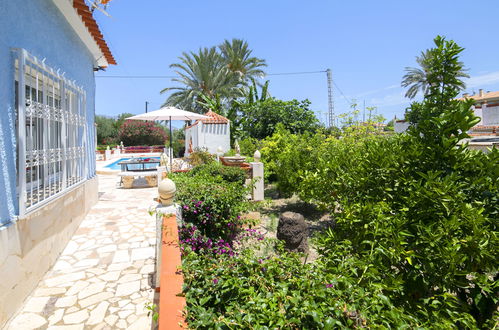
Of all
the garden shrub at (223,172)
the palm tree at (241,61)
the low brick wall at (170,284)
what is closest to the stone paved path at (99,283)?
the low brick wall at (170,284)

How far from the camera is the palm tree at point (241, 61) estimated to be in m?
32.8

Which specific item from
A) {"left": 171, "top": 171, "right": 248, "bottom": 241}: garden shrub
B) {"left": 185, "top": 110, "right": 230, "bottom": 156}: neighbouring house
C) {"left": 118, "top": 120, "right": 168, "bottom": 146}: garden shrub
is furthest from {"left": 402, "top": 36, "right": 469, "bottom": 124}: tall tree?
{"left": 118, "top": 120, "right": 168, "bottom": 146}: garden shrub

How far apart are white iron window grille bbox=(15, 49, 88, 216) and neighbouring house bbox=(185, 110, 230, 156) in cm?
1400

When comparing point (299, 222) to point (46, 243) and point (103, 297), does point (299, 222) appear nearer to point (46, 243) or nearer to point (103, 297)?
point (103, 297)

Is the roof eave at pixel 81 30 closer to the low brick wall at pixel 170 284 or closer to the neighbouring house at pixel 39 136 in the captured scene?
the neighbouring house at pixel 39 136

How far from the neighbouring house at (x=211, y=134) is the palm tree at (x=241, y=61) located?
37.8 ft

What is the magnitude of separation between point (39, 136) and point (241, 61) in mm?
30539

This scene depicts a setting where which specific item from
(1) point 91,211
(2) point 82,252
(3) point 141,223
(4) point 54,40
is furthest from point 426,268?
(1) point 91,211

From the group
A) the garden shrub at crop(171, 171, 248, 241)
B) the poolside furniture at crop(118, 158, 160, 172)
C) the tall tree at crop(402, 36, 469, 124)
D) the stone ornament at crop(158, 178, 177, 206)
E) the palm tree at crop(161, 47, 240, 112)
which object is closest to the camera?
the tall tree at crop(402, 36, 469, 124)

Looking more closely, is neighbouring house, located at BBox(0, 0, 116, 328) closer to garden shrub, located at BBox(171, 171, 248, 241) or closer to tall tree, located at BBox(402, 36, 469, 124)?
garden shrub, located at BBox(171, 171, 248, 241)

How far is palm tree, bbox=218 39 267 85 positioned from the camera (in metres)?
32.8

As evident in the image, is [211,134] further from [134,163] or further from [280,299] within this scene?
[280,299]

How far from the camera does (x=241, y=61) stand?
108 ft

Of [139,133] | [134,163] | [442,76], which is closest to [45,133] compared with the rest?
[442,76]
